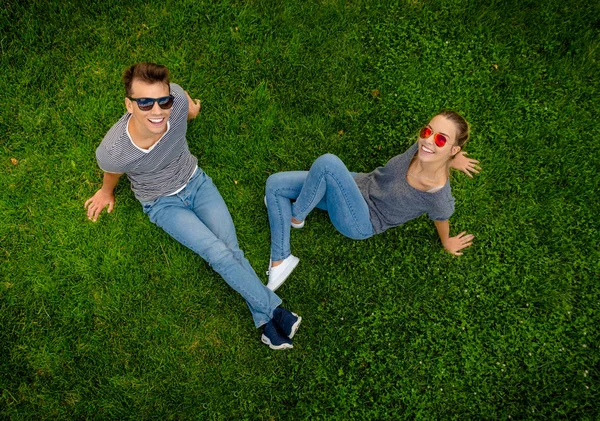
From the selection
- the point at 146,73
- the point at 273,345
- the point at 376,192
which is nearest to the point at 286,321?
the point at 273,345

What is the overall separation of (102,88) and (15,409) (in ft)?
11.6

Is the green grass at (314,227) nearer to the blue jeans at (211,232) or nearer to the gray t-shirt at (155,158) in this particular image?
the blue jeans at (211,232)

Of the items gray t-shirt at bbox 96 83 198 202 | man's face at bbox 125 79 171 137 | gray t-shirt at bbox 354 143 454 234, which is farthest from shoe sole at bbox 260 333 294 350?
man's face at bbox 125 79 171 137

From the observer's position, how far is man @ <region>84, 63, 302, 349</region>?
374cm

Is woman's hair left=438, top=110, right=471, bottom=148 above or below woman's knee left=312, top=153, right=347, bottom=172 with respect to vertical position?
above

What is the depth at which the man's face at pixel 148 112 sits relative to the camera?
3.67 metres

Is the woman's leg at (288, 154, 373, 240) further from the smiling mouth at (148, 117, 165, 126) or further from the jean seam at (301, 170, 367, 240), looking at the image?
the smiling mouth at (148, 117, 165, 126)

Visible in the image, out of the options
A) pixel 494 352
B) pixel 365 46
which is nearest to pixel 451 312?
pixel 494 352

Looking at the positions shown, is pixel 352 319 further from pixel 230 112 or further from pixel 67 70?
pixel 67 70

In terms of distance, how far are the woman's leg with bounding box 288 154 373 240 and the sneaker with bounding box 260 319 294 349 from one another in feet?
4.15

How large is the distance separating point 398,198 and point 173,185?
2.19 meters

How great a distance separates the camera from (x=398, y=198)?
4.22m

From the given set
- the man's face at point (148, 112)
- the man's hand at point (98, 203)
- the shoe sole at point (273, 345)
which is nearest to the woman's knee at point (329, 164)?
the man's face at point (148, 112)

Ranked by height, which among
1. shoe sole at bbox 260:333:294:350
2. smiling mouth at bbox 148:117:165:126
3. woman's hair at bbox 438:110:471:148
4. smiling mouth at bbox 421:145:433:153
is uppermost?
woman's hair at bbox 438:110:471:148
